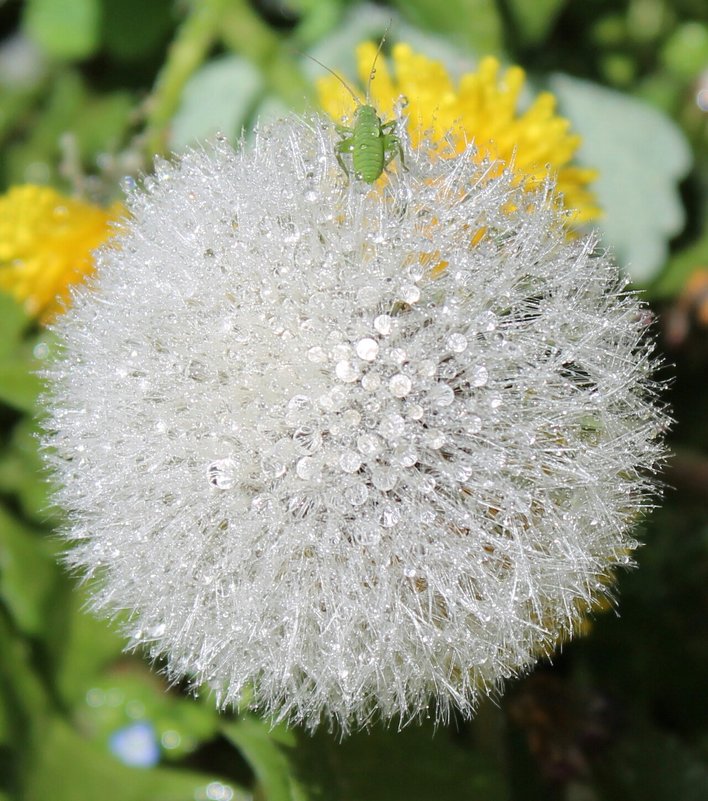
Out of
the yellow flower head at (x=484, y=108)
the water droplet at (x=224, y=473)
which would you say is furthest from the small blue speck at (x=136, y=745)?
the yellow flower head at (x=484, y=108)

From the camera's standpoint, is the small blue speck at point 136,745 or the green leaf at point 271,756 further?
the small blue speck at point 136,745

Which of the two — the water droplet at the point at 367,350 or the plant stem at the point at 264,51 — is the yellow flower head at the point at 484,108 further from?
the water droplet at the point at 367,350

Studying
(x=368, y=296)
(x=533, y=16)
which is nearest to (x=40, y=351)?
(x=368, y=296)

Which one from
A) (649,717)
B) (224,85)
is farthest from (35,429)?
(649,717)

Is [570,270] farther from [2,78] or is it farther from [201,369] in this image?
[2,78]

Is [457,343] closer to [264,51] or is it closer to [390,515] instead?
[390,515]

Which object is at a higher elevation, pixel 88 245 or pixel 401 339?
pixel 401 339
